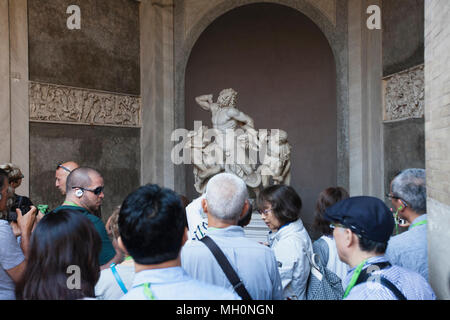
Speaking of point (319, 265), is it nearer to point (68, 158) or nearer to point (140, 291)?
point (140, 291)

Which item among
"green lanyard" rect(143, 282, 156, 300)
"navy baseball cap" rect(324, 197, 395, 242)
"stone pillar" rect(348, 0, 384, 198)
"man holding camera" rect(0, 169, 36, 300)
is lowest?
"man holding camera" rect(0, 169, 36, 300)

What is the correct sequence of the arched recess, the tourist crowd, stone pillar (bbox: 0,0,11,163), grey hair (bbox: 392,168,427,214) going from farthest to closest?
1. the arched recess
2. stone pillar (bbox: 0,0,11,163)
3. grey hair (bbox: 392,168,427,214)
4. the tourist crowd

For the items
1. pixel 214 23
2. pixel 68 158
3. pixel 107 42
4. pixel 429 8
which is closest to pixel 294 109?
pixel 214 23

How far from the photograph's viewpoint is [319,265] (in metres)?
2.54

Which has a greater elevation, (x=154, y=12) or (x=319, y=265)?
(x=154, y=12)

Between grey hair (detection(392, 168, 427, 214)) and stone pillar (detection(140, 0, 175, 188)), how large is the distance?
7133mm

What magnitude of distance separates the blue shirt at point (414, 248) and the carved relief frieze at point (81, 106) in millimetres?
6580

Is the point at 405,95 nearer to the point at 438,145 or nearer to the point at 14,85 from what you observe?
the point at 438,145

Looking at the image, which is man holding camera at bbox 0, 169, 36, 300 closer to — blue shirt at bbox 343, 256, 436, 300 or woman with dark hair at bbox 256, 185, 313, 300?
woman with dark hair at bbox 256, 185, 313, 300

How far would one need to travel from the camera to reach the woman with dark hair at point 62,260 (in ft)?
5.71

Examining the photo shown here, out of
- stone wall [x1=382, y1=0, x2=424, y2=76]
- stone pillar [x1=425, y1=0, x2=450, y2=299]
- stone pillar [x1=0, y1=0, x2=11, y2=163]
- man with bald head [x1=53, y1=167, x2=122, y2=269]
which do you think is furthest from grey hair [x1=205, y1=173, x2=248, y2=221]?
stone pillar [x1=0, y1=0, x2=11, y2=163]

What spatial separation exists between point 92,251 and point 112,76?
24.3 feet

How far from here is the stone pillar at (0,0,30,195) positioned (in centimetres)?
710

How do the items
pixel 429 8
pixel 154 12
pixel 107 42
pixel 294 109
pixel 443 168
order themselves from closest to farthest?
pixel 443 168 → pixel 429 8 → pixel 107 42 → pixel 154 12 → pixel 294 109
